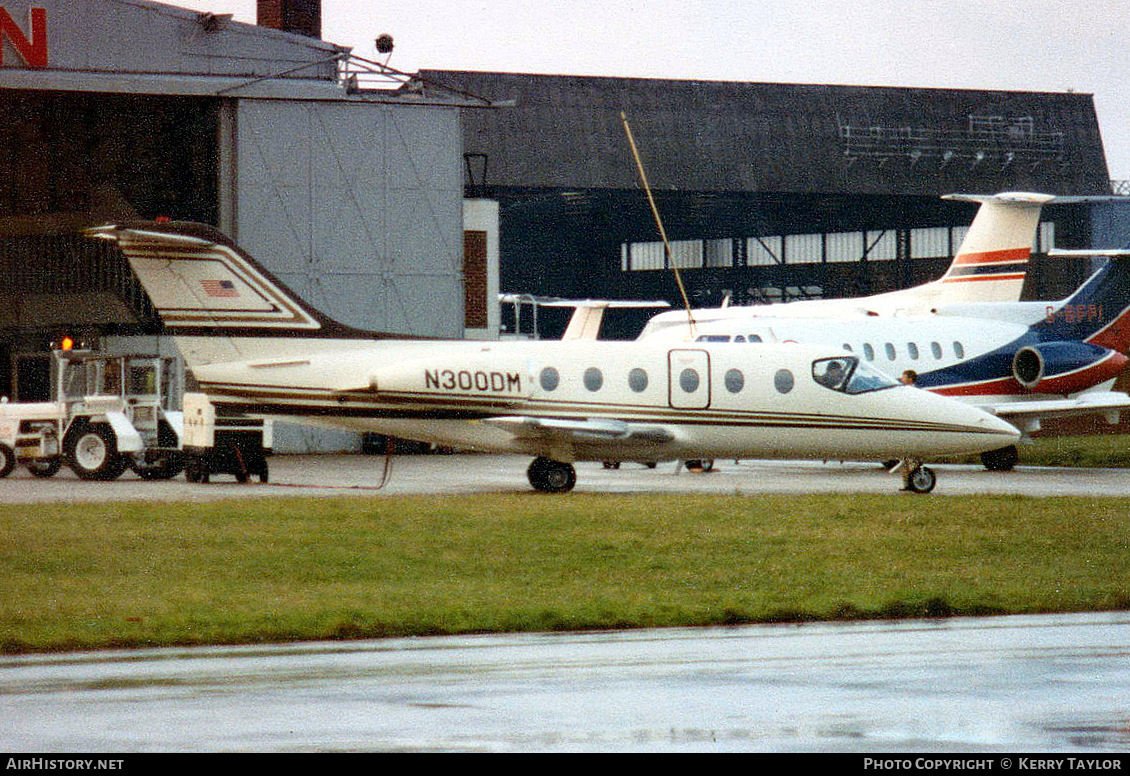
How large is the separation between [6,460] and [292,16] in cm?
2097

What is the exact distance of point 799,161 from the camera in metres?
55.8

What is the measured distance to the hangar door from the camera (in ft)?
126

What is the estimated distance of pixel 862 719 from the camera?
307 inches

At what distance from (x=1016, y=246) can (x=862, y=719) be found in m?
34.0

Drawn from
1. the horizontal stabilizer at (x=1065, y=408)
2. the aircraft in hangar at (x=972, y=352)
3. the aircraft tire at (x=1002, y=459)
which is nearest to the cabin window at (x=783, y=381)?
A: the aircraft in hangar at (x=972, y=352)

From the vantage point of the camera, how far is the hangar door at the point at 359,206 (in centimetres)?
3841

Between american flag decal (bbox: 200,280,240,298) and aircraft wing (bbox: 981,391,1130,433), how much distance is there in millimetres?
14980

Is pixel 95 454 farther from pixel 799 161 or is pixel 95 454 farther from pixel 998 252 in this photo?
pixel 799 161

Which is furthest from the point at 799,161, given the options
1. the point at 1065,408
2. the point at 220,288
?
the point at 220,288

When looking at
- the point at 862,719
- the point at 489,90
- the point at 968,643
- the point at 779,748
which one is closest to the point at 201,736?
the point at 779,748

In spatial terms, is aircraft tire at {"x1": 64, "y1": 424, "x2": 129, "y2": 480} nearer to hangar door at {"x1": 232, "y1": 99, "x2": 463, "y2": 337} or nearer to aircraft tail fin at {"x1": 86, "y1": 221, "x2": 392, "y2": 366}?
aircraft tail fin at {"x1": 86, "y1": 221, "x2": 392, "y2": 366}

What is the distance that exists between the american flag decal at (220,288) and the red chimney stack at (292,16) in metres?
23.4

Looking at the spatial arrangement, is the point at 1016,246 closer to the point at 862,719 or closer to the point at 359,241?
the point at 359,241

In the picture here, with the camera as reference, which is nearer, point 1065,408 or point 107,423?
point 107,423
